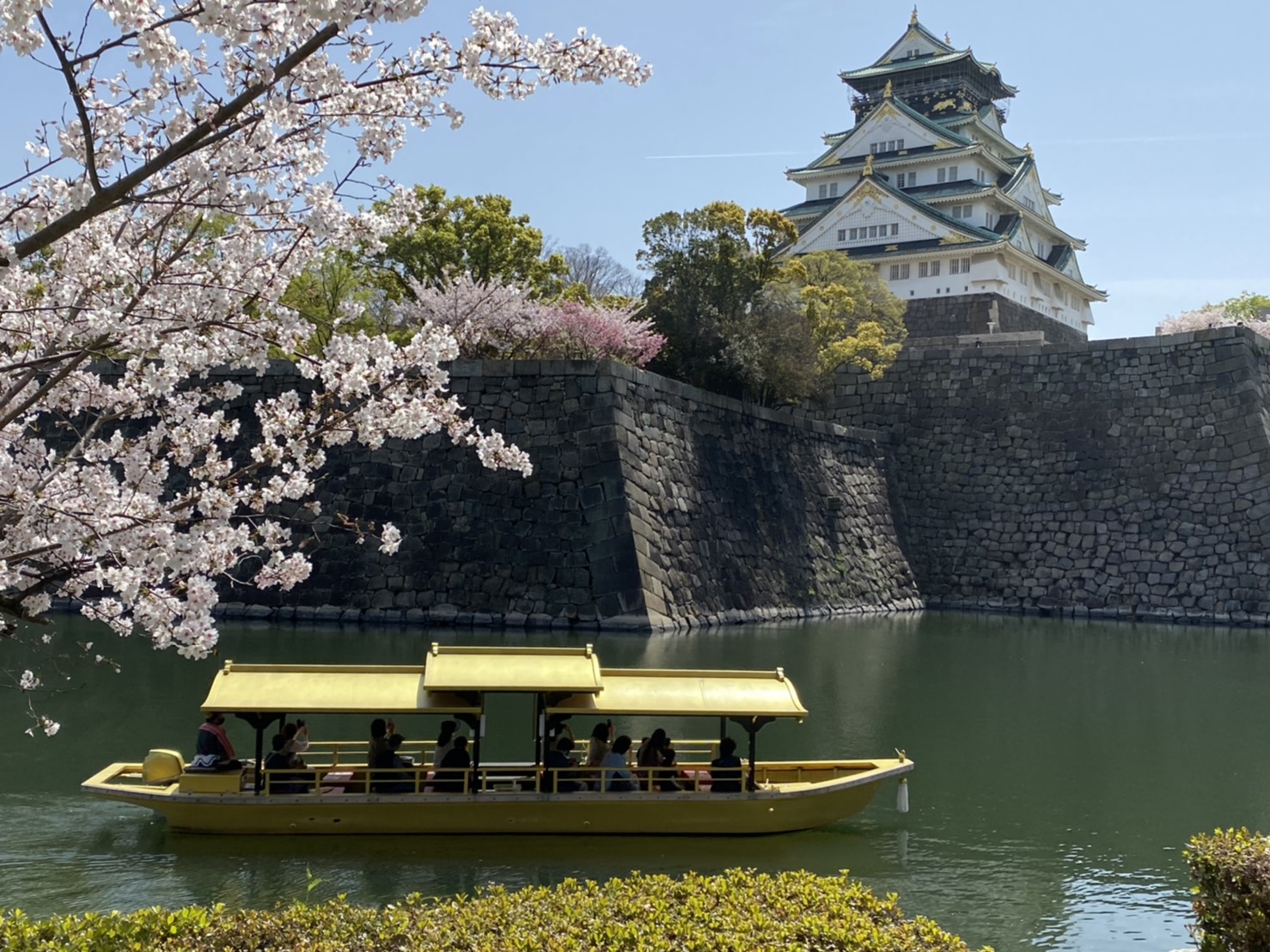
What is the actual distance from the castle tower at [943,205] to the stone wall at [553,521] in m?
16.5

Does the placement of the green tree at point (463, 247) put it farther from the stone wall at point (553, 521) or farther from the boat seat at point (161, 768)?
the boat seat at point (161, 768)

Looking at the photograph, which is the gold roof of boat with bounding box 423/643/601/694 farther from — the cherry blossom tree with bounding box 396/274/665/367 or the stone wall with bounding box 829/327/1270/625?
the stone wall with bounding box 829/327/1270/625

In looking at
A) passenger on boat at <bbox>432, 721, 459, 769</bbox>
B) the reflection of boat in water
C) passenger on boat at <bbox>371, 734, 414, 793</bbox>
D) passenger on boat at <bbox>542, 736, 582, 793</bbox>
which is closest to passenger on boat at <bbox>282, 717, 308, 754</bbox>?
the reflection of boat in water

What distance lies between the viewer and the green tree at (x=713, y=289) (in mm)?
27188

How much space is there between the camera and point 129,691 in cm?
1420

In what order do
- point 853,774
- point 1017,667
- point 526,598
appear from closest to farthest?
point 853,774
point 1017,667
point 526,598

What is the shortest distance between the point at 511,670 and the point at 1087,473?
2139 centimetres

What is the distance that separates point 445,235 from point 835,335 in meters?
9.42

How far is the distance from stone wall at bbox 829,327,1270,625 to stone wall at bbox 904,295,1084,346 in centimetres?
667

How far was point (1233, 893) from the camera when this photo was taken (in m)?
5.07

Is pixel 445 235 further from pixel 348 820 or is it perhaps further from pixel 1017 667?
pixel 348 820

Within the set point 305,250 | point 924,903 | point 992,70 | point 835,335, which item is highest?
point 992,70

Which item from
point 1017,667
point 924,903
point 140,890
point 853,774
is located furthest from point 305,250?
point 1017,667

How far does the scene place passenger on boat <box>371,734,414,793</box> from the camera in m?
9.41
